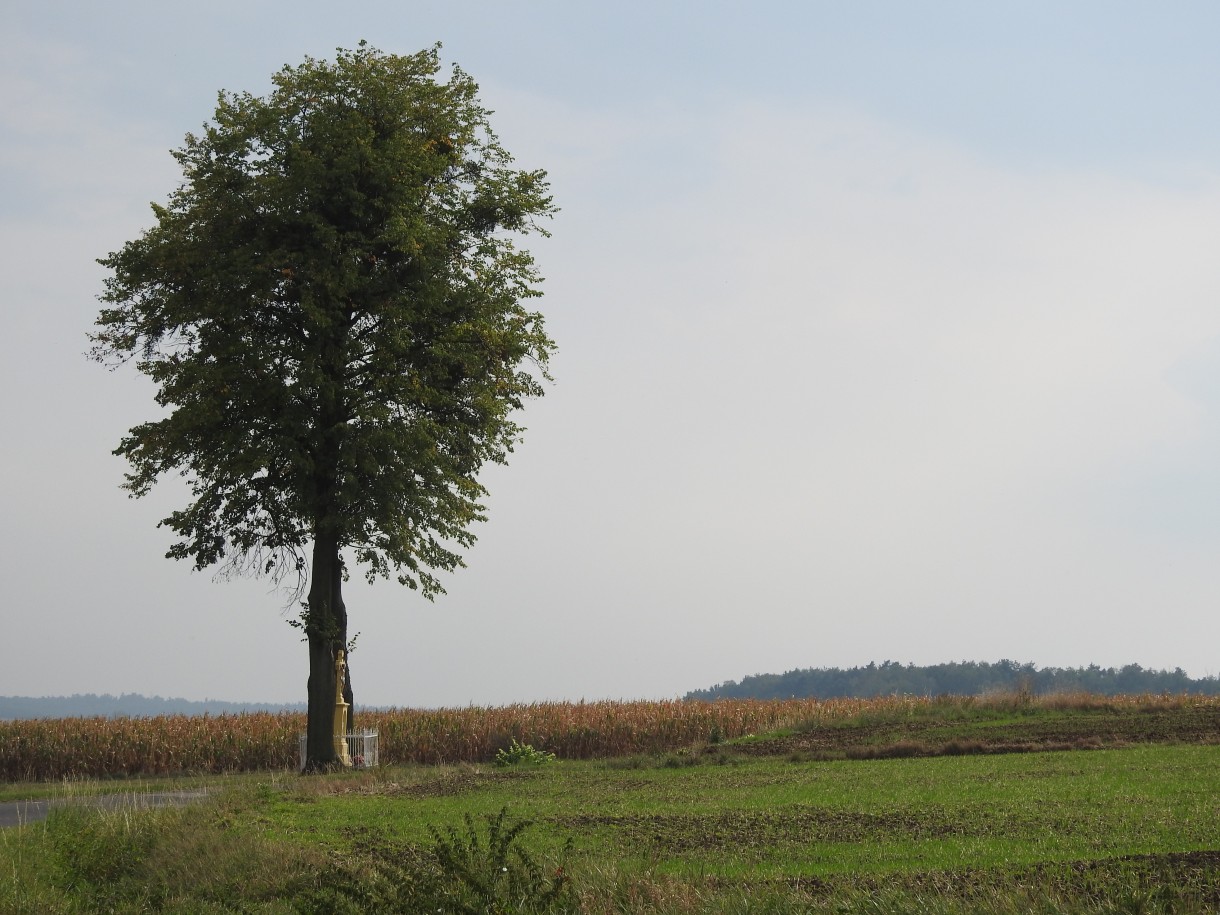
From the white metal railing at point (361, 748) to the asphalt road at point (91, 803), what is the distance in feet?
19.5

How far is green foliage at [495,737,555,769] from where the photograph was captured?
1406 inches

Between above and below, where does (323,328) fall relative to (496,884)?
above

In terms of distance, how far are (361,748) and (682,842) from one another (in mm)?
20921

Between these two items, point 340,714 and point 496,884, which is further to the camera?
Answer: point 340,714

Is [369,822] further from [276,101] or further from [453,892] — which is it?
[276,101]

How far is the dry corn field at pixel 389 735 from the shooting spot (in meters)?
38.5

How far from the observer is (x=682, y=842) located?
1576 cm

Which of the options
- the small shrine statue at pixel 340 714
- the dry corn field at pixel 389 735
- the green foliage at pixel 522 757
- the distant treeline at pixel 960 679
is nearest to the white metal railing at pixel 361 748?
the small shrine statue at pixel 340 714

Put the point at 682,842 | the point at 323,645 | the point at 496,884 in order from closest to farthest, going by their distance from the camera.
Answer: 1. the point at 496,884
2. the point at 682,842
3. the point at 323,645

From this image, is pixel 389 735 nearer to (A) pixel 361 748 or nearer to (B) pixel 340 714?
(A) pixel 361 748

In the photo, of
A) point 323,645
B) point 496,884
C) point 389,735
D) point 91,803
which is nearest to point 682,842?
point 496,884

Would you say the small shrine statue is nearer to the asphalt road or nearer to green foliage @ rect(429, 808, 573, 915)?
the asphalt road

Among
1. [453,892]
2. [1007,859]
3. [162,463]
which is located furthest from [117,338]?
[1007,859]

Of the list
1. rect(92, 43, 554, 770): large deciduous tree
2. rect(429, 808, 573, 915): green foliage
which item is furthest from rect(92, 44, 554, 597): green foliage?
rect(429, 808, 573, 915): green foliage
